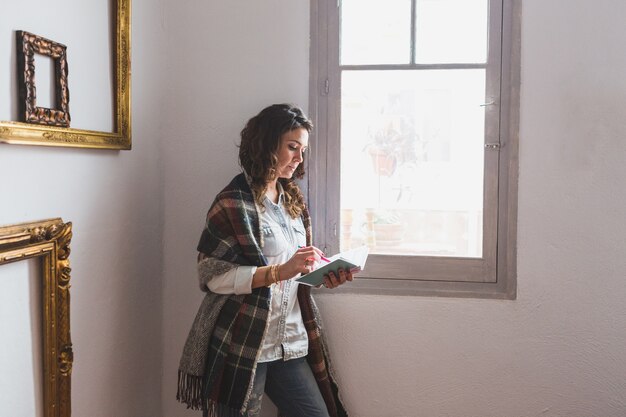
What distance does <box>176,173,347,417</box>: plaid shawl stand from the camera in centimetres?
168

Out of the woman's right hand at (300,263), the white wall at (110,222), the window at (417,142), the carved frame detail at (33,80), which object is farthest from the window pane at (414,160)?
the carved frame detail at (33,80)

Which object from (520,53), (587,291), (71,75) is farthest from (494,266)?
(71,75)

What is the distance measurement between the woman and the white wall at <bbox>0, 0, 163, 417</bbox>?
264 millimetres

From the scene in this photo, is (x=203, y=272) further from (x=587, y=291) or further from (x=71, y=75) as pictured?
(x=587, y=291)

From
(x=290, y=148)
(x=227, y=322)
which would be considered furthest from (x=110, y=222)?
(x=290, y=148)

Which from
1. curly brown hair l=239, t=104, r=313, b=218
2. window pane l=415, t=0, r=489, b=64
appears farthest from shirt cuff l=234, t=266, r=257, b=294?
window pane l=415, t=0, r=489, b=64

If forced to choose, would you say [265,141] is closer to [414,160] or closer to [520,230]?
[414,160]

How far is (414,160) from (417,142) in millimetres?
64

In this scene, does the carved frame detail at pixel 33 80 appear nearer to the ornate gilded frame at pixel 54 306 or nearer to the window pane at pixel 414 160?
the ornate gilded frame at pixel 54 306

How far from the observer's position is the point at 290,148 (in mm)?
1779

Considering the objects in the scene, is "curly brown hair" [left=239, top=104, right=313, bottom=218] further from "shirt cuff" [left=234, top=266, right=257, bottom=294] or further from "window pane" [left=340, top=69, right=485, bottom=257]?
"window pane" [left=340, top=69, right=485, bottom=257]

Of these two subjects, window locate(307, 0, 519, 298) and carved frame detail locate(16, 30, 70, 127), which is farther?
window locate(307, 0, 519, 298)

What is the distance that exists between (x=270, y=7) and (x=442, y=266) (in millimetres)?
1099

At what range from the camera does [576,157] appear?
1.93 metres
